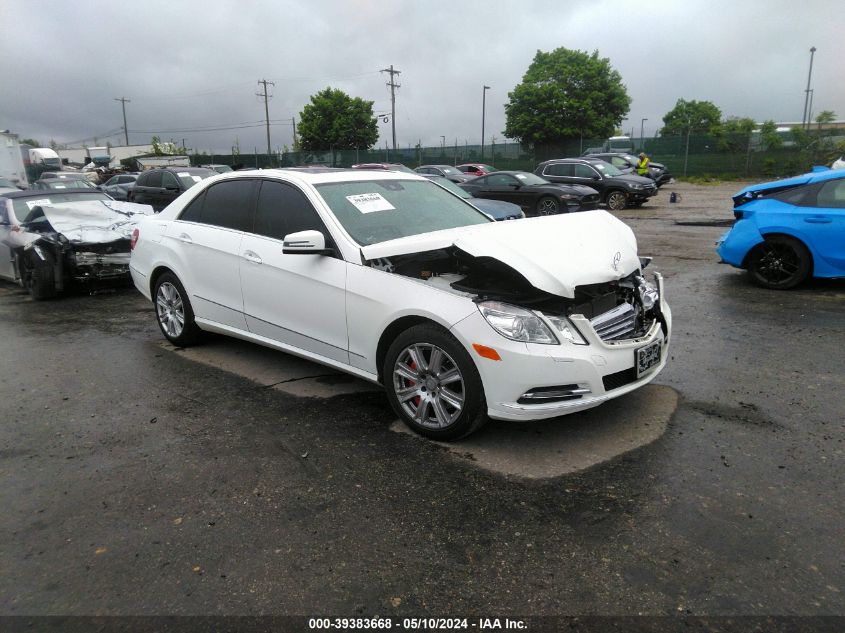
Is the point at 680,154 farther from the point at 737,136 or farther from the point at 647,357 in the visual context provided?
the point at 647,357

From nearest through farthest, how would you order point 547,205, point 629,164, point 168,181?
1. point 168,181
2. point 547,205
3. point 629,164

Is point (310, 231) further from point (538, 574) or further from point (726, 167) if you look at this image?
point (726, 167)

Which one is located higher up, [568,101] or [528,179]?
[568,101]

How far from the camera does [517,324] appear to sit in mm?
3479

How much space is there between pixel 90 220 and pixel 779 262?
32.3 ft

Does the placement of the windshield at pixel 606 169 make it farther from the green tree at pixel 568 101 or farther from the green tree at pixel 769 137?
the green tree at pixel 568 101

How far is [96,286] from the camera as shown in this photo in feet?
30.8

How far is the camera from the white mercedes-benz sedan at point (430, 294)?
11.5 feet

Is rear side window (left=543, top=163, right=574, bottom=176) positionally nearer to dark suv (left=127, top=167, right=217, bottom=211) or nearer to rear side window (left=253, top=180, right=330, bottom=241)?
dark suv (left=127, top=167, right=217, bottom=211)

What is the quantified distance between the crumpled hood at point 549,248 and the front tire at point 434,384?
561 mm

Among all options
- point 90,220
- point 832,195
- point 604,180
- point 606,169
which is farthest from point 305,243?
point 606,169

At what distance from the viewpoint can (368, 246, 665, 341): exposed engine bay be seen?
3613mm

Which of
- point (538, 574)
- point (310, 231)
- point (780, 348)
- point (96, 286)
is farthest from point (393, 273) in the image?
point (96, 286)

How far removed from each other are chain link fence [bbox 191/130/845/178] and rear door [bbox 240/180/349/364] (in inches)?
827
